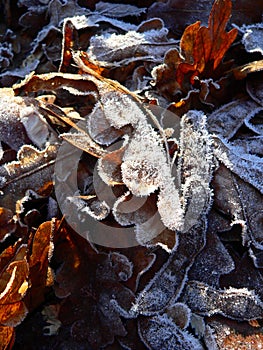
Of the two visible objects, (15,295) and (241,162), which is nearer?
(15,295)

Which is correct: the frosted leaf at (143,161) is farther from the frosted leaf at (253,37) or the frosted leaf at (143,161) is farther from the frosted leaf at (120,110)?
the frosted leaf at (253,37)

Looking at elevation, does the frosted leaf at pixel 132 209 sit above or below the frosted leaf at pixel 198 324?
above

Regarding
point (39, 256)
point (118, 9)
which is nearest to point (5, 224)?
point (39, 256)

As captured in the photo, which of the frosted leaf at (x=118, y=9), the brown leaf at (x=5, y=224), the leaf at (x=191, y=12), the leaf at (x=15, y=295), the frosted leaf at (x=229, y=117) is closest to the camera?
the leaf at (x=15, y=295)

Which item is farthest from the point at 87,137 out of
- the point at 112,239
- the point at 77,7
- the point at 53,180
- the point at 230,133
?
the point at 77,7

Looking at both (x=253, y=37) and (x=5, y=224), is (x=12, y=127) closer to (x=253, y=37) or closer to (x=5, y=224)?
(x=5, y=224)

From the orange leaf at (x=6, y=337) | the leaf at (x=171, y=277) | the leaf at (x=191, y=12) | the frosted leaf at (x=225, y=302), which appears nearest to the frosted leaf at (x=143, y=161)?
the leaf at (x=171, y=277)

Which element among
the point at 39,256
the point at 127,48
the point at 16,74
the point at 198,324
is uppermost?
the point at 127,48
